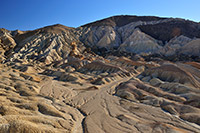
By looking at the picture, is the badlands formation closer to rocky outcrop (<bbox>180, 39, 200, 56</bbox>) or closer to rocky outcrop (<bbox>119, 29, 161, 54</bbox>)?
rocky outcrop (<bbox>180, 39, 200, 56</bbox>)

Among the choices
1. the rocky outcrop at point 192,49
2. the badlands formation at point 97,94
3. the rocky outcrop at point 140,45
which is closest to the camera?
the badlands formation at point 97,94

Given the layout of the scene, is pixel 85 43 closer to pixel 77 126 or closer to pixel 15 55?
pixel 15 55

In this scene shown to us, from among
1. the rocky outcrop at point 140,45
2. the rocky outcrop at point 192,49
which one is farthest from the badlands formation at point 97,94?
the rocky outcrop at point 140,45

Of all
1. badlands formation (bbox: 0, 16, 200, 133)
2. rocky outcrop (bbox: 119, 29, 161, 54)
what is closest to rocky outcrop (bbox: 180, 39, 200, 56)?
badlands formation (bbox: 0, 16, 200, 133)

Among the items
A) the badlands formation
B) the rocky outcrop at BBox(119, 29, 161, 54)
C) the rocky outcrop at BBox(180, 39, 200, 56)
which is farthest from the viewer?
the rocky outcrop at BBox(119, 29, 161, 54)

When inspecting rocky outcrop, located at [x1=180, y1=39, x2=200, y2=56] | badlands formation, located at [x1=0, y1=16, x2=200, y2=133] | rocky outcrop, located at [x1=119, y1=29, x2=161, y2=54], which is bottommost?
badlands formation, located at [x1=0, y1=16, x2=200, y2=133]

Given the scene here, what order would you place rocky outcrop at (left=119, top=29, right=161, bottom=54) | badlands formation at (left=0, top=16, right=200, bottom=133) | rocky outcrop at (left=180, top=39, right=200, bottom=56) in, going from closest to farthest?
badlands formation at (left=0, top=16, right=200, bottom=133)
rocky outcrop at (left=180, top=39, right=200, bottom=56)
rocky outcrop at (left=119, top=29, right=161, bottom=54)

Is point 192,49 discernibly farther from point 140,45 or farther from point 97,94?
point 97,94

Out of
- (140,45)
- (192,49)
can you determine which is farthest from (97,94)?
(140,45)

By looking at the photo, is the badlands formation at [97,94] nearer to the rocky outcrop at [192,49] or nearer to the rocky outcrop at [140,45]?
the rocky outcrop at [192,49]

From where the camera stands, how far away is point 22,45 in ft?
192

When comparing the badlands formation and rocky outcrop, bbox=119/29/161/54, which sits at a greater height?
rocky outcrop, bbox=119/29/161/54

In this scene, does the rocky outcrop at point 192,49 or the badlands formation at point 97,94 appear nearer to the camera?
the badlands formation at point 97,94

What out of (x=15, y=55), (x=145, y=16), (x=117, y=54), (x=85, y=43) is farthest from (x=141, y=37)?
(x=15, y=55)
